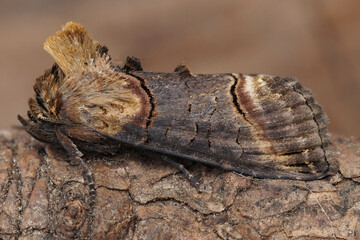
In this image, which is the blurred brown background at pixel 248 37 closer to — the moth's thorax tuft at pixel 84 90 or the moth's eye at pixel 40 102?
the moth's thorax tuft at pixel 84 90

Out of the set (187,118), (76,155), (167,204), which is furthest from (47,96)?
(167,204)

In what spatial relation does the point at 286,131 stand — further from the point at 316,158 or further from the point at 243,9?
the point at 243,9

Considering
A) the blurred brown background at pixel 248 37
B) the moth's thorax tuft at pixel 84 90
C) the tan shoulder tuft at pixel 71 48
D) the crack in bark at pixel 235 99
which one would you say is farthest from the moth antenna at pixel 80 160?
the blurred brown background at pixel 248 37

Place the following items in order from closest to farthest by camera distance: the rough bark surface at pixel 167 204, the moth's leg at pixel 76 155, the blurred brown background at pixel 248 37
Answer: the rough bark surface at pixel 167 204 → the moth's leg at pixel 76 155 → the blurred brown background at pixel 248 37

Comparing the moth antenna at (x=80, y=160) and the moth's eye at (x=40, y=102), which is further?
the moth's eye at (x=40, y=102)

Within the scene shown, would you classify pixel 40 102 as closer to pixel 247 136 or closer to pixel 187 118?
pixel 187 118

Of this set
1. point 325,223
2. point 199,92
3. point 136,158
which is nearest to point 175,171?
point 136,158
